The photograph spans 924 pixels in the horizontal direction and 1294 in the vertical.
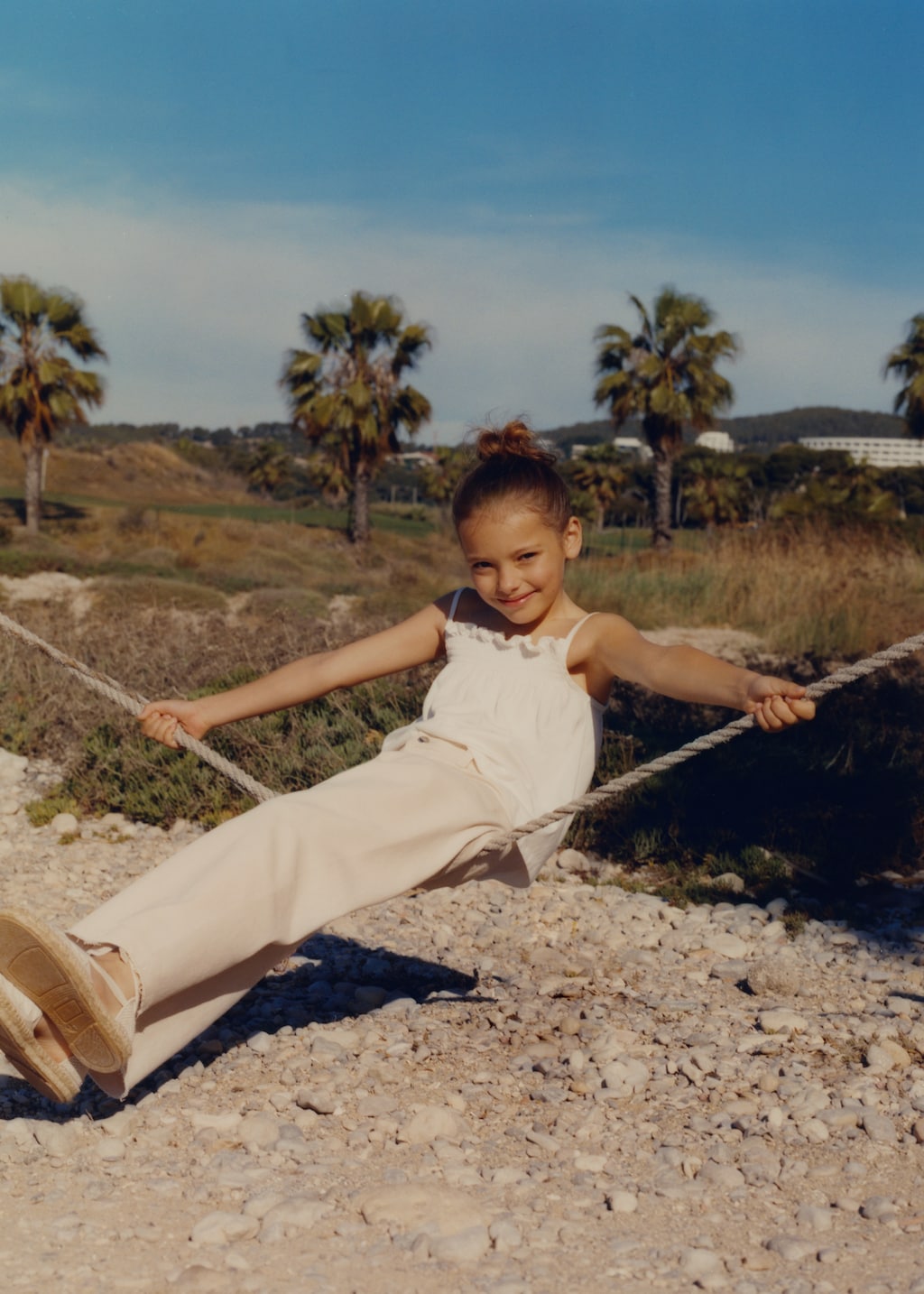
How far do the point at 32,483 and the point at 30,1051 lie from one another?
30.5 metres

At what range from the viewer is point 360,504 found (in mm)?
30969

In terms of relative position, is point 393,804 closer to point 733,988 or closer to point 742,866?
point 733,988

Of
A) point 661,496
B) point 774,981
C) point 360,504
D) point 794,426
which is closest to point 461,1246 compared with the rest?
point 774,981

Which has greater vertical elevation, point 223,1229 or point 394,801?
point 394,801

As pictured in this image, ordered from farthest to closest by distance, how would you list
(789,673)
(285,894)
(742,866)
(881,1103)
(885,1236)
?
1. (789,673)
2. (742,866)
3. (881,1103)
4. (285,894)
5. (885,1236)

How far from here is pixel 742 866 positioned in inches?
222

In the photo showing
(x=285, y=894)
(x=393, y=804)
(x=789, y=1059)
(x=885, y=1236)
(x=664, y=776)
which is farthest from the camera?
(x=664, y=776)

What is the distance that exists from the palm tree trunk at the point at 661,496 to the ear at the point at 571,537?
74.7 feet

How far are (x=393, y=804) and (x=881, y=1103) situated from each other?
54.2 inches

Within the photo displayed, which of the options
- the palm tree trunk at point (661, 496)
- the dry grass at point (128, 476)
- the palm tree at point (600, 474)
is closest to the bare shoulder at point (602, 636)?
the palm tree trunk at point (661, 496)

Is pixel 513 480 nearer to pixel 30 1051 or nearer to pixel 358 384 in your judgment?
pixel 30 1051

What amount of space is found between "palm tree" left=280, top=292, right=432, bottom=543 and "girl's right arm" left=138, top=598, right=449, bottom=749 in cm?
2591

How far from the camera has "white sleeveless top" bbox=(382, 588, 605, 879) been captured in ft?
10.5

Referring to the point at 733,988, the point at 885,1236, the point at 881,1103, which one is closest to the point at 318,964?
the point at 733,988
